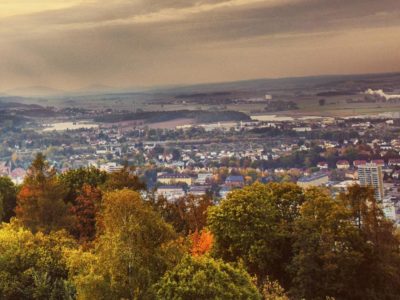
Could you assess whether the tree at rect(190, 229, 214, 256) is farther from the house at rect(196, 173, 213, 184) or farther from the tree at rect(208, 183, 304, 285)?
the house at rect(196, 173, 213, 184)

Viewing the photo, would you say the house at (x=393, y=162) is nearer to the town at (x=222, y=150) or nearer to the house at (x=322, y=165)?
the town at (x=222, y=150)

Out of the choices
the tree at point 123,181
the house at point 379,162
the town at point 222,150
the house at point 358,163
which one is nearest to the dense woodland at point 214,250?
the tree at point 123,181

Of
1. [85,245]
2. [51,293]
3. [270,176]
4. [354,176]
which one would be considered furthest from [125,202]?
[270,176]

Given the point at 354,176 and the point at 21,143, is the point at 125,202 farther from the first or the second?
the point at 21,143

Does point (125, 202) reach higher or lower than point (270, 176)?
higher

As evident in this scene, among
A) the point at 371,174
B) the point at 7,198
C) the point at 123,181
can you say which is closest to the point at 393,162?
the point at 371,174

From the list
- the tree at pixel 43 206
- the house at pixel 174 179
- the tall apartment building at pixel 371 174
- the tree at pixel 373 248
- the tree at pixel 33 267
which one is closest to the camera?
the tree at pixel 33 267

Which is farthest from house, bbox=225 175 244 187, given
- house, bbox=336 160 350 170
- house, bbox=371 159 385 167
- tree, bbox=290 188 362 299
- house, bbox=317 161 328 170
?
tree, bbox=290 188 362 299
